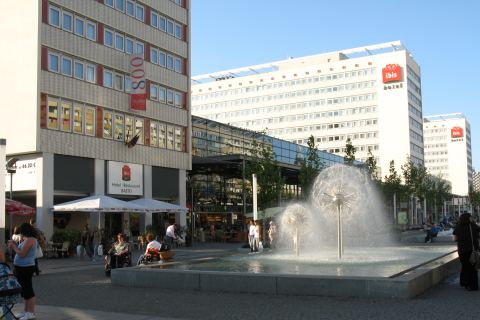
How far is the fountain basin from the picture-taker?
11.9m

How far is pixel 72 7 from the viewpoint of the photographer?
36031mm

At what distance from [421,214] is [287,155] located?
63.4 metres

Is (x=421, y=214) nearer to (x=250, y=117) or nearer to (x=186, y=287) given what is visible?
(x=250, y=117)

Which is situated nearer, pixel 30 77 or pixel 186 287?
pixel 186 287

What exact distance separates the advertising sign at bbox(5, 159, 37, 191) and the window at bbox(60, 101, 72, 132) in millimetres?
2824

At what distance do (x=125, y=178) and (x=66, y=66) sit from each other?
27.7 feet

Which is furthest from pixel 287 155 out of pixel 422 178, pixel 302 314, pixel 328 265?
pixel 302 314

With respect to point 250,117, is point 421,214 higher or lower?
lower

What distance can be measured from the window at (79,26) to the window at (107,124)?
5.22 m

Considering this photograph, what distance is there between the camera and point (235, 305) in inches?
461

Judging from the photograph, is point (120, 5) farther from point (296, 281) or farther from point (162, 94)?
point (296, 281)

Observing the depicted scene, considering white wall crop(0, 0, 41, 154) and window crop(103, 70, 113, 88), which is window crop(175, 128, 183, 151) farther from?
white wall crop(0, 0, 41, 154)

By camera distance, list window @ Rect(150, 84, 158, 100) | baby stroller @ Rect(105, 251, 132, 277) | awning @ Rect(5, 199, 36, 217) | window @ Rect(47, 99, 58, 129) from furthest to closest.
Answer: window @ Rect(150, 84, 158, 100) < window @ Rect(47, 99, 58, 129) < awning @ Rect(5, 199, 36, 217) < baby stroller @ Rect(105, 251, 132, 277)

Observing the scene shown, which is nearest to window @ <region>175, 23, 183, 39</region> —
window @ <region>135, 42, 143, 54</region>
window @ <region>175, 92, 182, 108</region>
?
window @ <region>175, 92, 182, 108</region>
